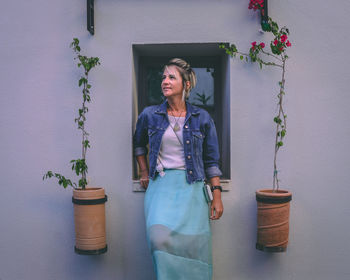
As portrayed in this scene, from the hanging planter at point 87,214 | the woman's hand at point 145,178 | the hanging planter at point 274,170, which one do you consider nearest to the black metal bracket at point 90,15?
the hanging planter at point 87,214

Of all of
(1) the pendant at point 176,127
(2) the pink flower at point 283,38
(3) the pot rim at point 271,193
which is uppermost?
(2) the pink flower at point 283,38

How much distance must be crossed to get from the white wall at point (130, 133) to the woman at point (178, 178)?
39 centimetres

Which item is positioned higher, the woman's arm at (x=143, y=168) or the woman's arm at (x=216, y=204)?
the woman's arm at (x=143, y=168)

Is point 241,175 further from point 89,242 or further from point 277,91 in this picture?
point 89,242

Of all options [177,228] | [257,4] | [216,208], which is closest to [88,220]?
[177,228]

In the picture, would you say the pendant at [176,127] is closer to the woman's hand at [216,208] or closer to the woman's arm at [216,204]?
the woman's arm at [216,204]

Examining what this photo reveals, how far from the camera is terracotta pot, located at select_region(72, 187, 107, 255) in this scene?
3195 mm

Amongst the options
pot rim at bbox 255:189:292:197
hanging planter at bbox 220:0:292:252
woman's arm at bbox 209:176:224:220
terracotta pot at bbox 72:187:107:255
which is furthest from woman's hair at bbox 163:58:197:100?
terracotta pot at bbox 72:187:107:255

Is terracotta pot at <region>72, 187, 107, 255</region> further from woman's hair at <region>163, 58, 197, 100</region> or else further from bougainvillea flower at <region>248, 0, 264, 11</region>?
bougainvillea flower at <region>248, 0, 264, 11</region>

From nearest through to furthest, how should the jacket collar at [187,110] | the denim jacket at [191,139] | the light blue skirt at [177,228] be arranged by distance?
the light blue skirt at [177,228] → the denim jacket at [191,139] → the jacket collar at [187,110]

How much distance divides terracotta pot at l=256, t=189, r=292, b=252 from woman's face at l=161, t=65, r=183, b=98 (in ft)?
3.86

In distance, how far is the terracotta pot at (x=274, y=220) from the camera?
3.08 m

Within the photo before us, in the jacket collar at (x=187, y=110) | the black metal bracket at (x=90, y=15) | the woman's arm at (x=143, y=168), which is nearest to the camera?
the jacket collar at (x=187, y=110)

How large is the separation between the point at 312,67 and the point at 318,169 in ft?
3.23
